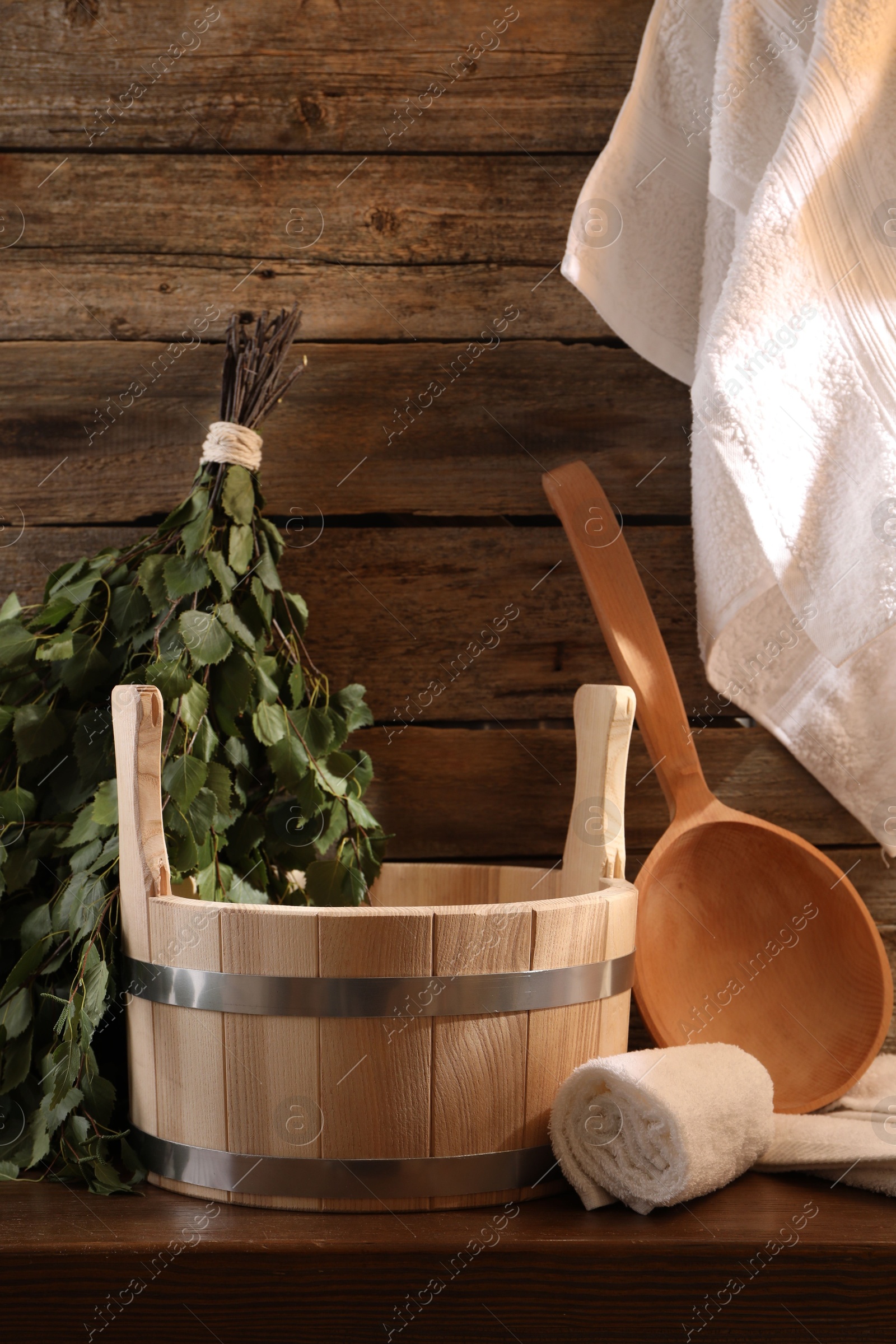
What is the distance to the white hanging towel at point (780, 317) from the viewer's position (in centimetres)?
97

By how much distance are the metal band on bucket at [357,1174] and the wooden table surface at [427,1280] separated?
2cm

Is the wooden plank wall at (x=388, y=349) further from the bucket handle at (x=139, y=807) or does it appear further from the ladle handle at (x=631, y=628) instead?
the bucket handle at (x=139, y=807)

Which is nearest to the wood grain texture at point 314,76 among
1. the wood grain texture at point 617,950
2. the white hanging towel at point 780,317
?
the white hanging towel at point 780,317

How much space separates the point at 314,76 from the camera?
115cm

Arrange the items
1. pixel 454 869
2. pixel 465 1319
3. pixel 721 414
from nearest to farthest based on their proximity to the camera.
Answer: pixel 465 1319, pixel 721 414, pixel 454 869

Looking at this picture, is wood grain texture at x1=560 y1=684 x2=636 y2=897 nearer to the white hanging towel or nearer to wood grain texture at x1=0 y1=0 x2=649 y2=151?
the white hanging towel

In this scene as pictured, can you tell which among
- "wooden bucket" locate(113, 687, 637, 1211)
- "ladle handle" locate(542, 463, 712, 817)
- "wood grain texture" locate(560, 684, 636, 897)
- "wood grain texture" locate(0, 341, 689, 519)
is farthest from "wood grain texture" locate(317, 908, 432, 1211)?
"wood grain texture" locate(0, 341, 689, 519)

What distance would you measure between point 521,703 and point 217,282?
22.5 inches

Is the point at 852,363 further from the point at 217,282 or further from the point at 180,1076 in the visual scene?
the point at 180,1076

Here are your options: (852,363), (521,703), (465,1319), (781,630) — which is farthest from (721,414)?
(465,1319)

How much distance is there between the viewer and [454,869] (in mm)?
1071

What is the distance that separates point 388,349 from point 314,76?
0.31m

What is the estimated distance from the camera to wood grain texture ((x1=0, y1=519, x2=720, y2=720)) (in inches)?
45.7

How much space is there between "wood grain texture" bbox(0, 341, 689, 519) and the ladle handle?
87 millimetres
